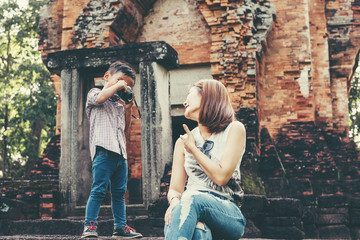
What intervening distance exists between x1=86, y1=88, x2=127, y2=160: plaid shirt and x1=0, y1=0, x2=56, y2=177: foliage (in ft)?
44.2

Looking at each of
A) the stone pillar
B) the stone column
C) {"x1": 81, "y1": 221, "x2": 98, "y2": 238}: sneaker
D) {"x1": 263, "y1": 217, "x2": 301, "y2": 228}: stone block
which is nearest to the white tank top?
{"x1": 81, "y1": 221, "x2": 98, "y2": 238}: sneaker

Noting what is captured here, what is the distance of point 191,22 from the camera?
10.9m

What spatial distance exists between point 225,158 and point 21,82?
17.3 metres

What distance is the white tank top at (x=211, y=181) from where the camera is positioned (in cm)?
272

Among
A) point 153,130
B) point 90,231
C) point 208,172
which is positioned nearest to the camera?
point 208,172

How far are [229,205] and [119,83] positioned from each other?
7.06 ft

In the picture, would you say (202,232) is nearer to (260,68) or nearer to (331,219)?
(331,219)

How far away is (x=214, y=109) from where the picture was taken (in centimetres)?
279

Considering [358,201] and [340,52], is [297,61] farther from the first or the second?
[358,201]

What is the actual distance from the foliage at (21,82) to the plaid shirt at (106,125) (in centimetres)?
1346

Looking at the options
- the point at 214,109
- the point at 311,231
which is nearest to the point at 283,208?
the point at 311,231

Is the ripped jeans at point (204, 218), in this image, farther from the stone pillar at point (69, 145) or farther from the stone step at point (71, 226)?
the stone pillar at point (69, 145)

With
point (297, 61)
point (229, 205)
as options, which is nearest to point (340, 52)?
point (297, 61)

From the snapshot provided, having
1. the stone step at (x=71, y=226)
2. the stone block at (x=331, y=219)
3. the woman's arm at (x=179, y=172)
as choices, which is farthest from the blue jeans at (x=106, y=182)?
the stone block at (x=331, y=219)
